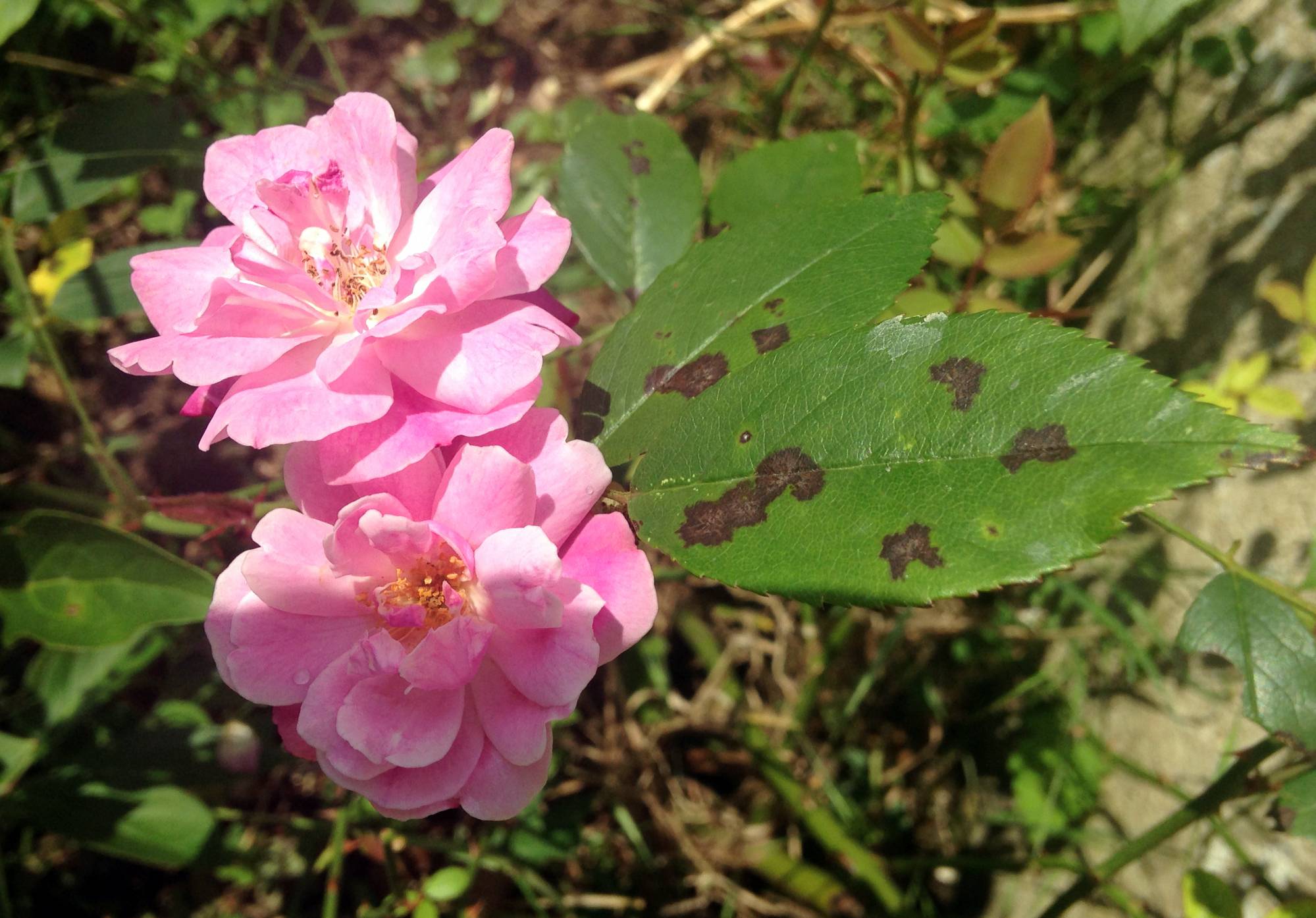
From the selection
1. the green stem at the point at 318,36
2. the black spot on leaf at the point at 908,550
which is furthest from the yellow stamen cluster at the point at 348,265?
the green stem at the point at 318,36

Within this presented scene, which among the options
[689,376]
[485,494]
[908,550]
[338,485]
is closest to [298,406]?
[338,485]

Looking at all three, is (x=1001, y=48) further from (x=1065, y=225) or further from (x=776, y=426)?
(x=776, y=426)

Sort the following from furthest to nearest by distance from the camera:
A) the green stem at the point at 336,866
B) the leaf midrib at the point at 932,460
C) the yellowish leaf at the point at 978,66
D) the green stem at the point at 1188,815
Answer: the yellowish leaf at the point at 978,66 < the green stem at the point at 336,866 < the green stem at the point at 1188,815 < the leaf midrib at the point at 932,460

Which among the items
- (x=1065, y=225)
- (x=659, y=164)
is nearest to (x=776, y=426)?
(x=659, y=164)

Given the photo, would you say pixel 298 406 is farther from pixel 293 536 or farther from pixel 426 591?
pixel 426 591

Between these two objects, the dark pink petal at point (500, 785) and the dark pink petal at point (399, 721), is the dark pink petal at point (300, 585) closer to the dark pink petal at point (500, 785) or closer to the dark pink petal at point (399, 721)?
the dark pink petal at point (399, 721)

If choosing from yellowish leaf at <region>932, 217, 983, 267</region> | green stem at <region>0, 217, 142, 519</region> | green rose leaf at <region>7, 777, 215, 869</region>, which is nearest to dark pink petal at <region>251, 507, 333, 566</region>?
green stem at <region>0, 217, 142, 519</region>
